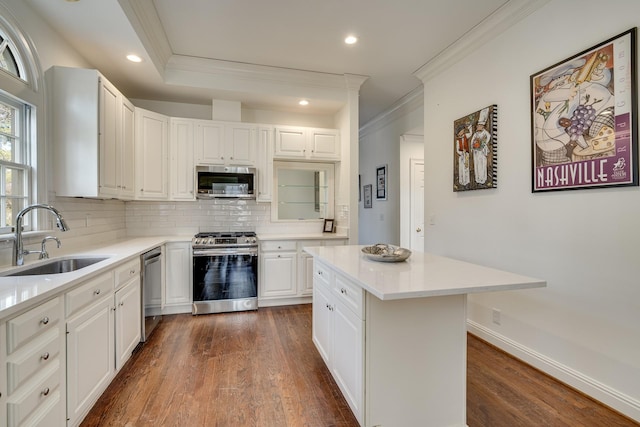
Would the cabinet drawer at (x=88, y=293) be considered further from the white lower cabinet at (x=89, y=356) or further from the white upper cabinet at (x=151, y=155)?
the white upper cabinet at (x=151, y=155)

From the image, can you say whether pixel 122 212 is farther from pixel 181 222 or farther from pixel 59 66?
pixel 59 66

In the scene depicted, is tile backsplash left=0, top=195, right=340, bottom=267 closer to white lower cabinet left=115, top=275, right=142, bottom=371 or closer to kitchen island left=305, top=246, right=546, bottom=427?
white lower cabinet left=115, top=275, right=142, bottom=371

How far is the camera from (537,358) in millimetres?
2338

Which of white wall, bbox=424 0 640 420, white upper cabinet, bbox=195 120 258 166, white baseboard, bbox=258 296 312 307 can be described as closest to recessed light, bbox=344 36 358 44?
white wall, bbox=424 0 640 420

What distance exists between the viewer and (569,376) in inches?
83.3

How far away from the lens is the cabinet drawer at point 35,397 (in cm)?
118

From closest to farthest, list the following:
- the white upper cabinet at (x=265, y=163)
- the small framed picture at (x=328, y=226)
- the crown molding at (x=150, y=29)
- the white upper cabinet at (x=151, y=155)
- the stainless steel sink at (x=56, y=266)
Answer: the stainless steel sink at (x=56, y=266), the crown molding at (x=150, y=29), the white upper cabinet at (x=151, y=155), the white upper cabinet at (x=265, y=163), the small framed picture at (x=328, y=226)

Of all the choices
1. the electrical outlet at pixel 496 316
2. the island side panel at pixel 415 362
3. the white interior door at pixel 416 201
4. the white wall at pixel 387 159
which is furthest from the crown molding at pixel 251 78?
the island side panel at pixel 415 362

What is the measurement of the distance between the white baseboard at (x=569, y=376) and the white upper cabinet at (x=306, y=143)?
110 inches

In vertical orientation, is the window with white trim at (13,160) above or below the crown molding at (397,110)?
below

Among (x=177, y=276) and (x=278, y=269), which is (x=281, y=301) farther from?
(x=177, y=276)

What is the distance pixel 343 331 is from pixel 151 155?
3062 mm

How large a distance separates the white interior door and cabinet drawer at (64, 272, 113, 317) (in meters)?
4.16

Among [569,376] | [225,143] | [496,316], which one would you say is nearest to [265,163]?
[225,143]
